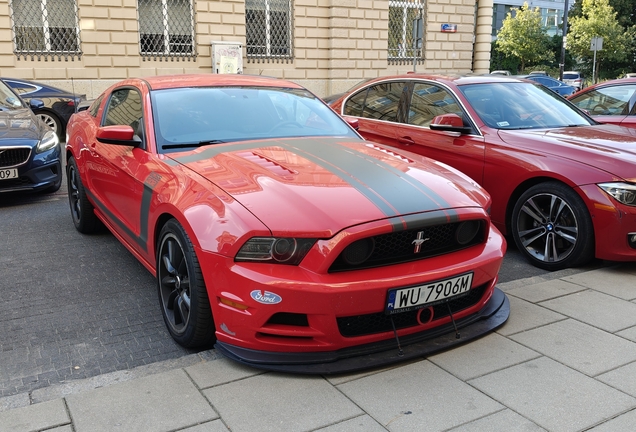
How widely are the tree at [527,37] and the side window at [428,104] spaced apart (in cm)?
4894

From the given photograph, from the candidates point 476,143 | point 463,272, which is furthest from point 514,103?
point 463,272

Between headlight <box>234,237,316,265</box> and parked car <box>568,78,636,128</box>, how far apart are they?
5.73 meters

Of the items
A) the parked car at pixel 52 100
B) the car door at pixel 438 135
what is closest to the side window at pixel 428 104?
the car door at pixel 438 135


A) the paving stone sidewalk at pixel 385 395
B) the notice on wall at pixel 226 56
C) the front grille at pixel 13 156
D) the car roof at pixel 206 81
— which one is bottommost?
the paving stone sidewalk at pixel 385 395

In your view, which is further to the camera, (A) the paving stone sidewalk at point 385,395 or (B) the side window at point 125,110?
(B) the side window at point 125,110

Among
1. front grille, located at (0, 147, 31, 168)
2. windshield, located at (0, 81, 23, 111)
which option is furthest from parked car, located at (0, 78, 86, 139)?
front grille, located at (0, 147, 31, 168)

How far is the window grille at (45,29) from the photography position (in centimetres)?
1642

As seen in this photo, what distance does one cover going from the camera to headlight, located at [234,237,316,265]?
2877 mm

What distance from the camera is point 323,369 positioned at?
292 centimetres

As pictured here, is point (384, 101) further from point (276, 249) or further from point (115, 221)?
point (276, 249)

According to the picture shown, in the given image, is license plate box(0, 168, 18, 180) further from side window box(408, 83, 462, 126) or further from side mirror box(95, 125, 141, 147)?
side window box(408, 83, 462, 126)

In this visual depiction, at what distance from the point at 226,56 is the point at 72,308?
15.7m

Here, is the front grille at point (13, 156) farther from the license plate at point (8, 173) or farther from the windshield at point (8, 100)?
the windshield at point (8, 100)

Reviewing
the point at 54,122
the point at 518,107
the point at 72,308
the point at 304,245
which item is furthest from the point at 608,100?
the point at 54,122
